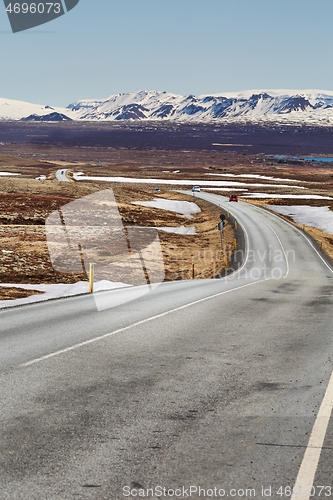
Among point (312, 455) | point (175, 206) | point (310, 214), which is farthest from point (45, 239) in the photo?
point (310, 214)

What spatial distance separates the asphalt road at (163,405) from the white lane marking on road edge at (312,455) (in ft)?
0.06

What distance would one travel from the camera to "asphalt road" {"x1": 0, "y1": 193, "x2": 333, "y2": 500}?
17.1 ft

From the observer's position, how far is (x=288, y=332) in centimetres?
1278

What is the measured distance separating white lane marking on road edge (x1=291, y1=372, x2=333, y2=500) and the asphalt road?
0.8 inches

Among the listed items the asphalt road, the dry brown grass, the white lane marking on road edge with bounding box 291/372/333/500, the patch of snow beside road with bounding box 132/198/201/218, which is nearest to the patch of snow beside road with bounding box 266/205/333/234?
the dry brown grass

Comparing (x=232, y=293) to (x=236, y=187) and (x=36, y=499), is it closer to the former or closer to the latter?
(x=36, y=499)

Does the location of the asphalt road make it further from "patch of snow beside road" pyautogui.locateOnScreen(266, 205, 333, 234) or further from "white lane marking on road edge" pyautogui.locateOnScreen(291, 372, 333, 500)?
"patch of snow beside road" pyautogui.locateOnScreen(266, 205, 333, 234)

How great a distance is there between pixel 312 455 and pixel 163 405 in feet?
7.11

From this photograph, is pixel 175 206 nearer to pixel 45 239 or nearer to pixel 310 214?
pixel 310 214

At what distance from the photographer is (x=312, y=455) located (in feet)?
18.9

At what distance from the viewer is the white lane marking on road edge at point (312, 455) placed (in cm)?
504

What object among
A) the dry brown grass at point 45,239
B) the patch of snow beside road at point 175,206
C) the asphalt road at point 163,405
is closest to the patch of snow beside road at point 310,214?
the dry brown grass at point 45,239

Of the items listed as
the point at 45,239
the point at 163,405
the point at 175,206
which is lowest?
the point at 175,206

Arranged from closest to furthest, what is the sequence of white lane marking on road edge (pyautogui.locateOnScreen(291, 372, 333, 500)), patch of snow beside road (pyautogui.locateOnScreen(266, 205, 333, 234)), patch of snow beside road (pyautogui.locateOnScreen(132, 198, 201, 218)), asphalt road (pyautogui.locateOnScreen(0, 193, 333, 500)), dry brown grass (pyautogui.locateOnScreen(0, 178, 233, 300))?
white lane marking on road edge (pyautogui.locateOnScreen(291, 372, 333, 500)) → asphalt road (pyautogui.locateOnScreen(0, 193, 333, 500)) → dry brown grass (pyautogui.locateOnScreen(0, 178, 233, 300)) → patch of snow beside road (pyautogui.locateOnScreen(266, 205, 333, 234)) → patch of snow beside road (pyautogui.locateOnScreen(132, 198, 201, 218))
